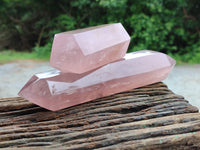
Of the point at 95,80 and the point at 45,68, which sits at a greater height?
the point at 95,80

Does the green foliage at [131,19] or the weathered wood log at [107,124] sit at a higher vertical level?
the weathered wood log at [107,124]

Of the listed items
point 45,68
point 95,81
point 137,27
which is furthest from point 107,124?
point 137,27

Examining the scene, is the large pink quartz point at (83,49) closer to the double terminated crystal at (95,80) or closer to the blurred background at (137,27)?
the double terminated crystal at (95,80)

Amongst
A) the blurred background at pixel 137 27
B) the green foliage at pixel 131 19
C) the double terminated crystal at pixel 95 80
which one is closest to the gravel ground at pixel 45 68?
the blurred background at pixel 137 27

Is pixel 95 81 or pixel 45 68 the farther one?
pixel 45 68

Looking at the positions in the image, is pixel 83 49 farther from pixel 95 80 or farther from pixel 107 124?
pixel 107 124

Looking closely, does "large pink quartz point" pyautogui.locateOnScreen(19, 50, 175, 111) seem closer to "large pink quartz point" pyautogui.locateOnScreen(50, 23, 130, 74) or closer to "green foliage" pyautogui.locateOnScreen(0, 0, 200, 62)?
"large pink quartz point" pyautogui.locateOnScreen(50, 23, 130, 74)

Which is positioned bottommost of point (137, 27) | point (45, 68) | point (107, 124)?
point (45, 68)

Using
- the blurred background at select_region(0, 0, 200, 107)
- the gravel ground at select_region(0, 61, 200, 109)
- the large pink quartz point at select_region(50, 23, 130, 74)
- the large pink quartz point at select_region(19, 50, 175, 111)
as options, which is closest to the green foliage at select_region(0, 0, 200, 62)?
the blurred background at select_region(0, 0, 200, 107)
